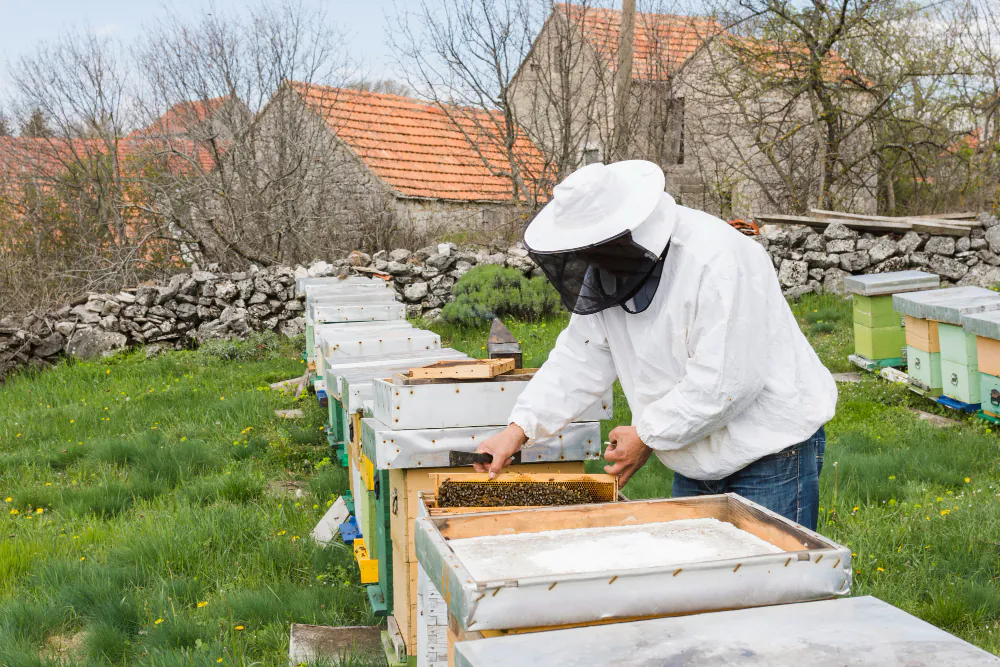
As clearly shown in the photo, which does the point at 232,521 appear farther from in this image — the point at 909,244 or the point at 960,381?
the point at 909,244

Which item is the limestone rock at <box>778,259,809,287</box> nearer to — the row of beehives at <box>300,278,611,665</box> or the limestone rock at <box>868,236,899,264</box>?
the limestone rock at <box>868,236,899,264</box>

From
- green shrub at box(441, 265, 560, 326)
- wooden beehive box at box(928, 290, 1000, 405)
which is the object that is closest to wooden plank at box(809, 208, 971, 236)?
green shrub at box(441, 265, 560, 326)

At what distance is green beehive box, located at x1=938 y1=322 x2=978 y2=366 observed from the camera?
5.27 m

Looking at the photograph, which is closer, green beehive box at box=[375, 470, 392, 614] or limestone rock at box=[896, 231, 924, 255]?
green beehive box at box=[375, 470, 392, 614]

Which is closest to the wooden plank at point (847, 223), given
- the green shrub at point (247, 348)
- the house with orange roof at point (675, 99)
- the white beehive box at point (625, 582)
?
the house with orange roof at point (675, 99)

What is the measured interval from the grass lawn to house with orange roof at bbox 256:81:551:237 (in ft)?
19.7

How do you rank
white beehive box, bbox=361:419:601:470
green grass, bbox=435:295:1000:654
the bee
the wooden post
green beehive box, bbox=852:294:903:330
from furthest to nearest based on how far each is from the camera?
the wooden post, green beehive box, bbox=852:294:903:330, green grass, bbox=435:295:1000:654, white beehive box, bbox=361:419:601:470, the bee

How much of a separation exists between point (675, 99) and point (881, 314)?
7.52 m

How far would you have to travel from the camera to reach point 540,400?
2.42 meters

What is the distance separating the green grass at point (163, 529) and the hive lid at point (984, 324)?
148 inches

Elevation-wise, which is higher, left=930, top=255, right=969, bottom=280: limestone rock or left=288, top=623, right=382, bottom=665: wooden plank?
left=930, top=255, right=969, bottom=280: limestone rock

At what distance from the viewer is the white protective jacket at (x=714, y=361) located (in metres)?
2.05

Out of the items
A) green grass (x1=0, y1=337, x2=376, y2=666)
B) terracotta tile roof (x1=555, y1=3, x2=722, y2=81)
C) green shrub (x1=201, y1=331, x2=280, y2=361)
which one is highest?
terracotta tile roof (x1=555, y1=3, x2=722, y2=81)

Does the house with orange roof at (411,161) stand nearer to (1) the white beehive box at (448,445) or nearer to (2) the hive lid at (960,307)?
(2) the hive lid at (960,307)
